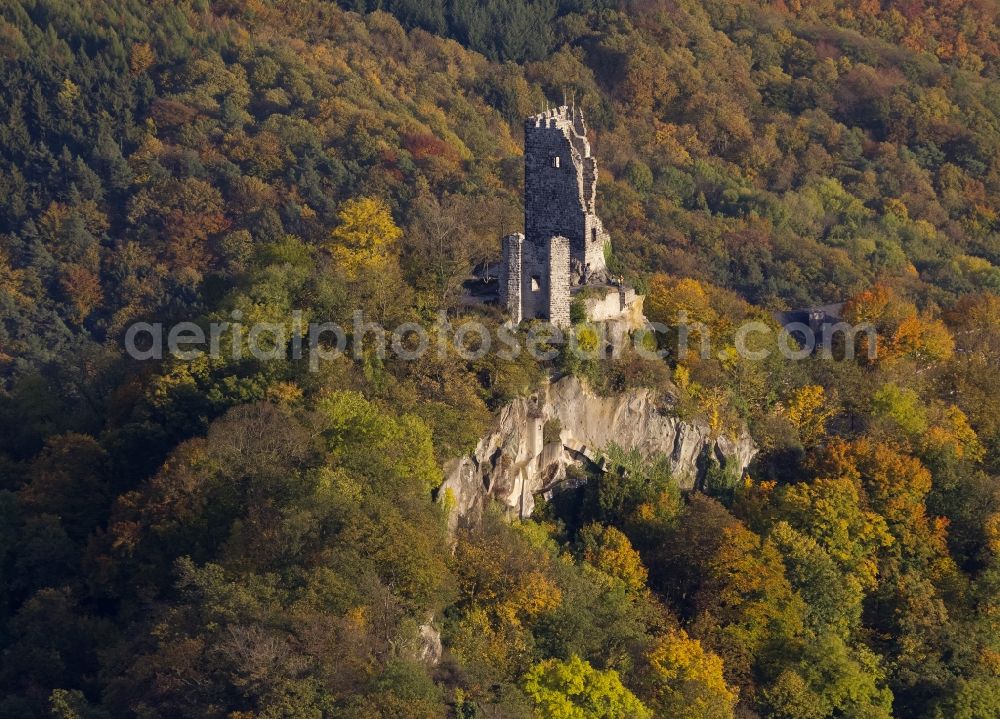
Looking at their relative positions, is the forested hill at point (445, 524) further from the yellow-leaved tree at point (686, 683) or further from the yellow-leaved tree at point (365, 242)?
the yellow-leaved tree at point (365, 242)

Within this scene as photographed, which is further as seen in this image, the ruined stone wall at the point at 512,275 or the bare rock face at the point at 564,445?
the ruined stone wall at the point at 512,275

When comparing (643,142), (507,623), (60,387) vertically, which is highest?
(643,142)

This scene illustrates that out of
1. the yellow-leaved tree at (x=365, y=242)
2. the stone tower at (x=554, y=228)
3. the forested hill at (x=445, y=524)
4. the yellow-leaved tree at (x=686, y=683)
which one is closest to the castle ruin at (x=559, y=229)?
the stone tower at (x=554, y=228)

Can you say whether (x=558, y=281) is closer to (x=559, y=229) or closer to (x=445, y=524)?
(x=559, y=229)

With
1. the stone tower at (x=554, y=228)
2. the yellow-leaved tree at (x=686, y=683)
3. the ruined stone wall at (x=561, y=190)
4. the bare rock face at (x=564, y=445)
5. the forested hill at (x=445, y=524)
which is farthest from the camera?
the ruined stone wall at (x=561, y=190)

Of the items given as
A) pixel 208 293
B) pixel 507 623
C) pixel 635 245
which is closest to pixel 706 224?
pixel 635 245

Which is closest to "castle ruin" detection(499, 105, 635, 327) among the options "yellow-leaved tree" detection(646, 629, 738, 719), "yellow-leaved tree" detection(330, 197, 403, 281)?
"yellow-leaved tree" detection(330, 197, 403, 281)

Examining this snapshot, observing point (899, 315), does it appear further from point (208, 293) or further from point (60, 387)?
point (60, 387)
